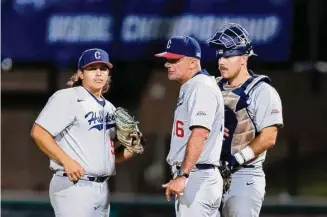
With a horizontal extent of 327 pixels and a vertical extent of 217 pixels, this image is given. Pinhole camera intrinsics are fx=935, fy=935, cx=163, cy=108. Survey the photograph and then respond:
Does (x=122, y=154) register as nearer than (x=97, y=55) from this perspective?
No

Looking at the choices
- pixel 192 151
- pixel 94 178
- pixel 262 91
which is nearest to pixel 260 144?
pixel 262 91

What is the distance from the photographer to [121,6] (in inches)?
312

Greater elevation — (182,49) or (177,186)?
(182,49)

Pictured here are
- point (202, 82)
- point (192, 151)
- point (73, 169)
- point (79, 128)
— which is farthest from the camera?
point (79, 128)

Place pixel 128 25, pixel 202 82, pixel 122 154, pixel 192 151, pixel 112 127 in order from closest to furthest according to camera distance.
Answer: pixel 192 151
pixel 202 82
pixel 112 127
pixel 122 154
pixel 128 25

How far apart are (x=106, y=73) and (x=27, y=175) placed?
12.0 feet

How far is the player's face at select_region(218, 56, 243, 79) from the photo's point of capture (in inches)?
178

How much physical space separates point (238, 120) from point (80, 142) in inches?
30.3

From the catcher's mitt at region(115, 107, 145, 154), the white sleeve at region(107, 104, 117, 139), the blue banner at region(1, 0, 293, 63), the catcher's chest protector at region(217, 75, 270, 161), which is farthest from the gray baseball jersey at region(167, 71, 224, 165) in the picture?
the blue banner at region(1, 0, 293, 63)

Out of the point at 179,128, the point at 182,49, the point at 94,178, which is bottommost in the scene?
the point at 94,178

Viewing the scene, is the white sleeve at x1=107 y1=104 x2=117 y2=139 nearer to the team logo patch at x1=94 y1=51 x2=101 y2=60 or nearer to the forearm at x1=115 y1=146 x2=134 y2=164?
the forearm at x1=115 y1=146 x2=134 y2=164

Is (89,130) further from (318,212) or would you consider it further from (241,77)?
(318,212)

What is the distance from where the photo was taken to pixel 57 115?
4.42m

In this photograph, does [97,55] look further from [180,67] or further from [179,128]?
Result: [179,128]
